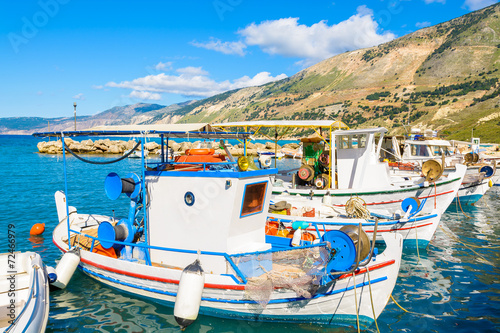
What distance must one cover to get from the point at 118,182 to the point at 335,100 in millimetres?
155412

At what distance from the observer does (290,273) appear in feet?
25.2

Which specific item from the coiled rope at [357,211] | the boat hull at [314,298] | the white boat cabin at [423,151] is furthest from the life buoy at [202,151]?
the white boat cabin at [423,151]

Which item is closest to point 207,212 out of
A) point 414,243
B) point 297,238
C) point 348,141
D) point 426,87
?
point 297,238

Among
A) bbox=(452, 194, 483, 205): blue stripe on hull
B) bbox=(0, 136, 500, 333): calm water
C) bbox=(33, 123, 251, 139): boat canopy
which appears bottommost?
bbox=(0, 136, 500, 333): calm water

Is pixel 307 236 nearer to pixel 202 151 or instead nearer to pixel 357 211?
pixel 357 211

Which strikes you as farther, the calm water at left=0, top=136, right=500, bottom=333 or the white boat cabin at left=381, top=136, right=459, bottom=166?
the white boat cabin at left=381, top=136, right=459, bottom=166

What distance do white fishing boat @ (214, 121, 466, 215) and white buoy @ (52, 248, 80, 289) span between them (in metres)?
10.2

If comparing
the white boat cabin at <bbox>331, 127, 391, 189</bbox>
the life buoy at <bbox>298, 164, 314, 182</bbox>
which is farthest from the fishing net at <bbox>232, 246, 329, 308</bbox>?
the life buoy at <bbox>298, 164, 314, 182</bbox>

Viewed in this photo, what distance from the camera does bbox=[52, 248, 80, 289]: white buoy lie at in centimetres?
977

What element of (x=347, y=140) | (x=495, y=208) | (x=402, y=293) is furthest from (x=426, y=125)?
(x=402, y=293)

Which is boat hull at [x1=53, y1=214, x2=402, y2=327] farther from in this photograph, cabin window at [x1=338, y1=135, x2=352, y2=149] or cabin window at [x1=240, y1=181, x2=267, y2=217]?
cabin window at [x1=338, y1=135, x2=352, y2=149]

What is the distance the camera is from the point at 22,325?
20.9 feet

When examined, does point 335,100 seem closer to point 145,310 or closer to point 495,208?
point 495,208

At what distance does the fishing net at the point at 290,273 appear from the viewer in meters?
7.54
